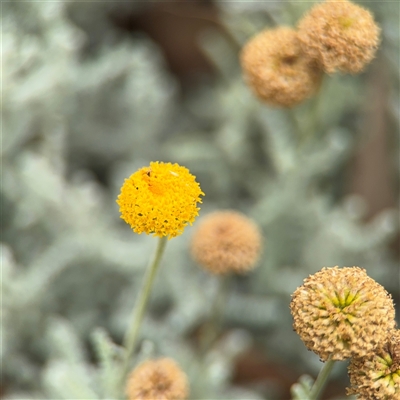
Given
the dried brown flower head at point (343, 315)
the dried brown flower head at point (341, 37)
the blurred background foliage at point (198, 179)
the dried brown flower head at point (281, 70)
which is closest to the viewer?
the dried brown flower head at point (343, 315)

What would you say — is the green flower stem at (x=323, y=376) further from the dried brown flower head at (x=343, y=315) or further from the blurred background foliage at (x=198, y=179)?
the blurred background foliage at (x=198, y=179)

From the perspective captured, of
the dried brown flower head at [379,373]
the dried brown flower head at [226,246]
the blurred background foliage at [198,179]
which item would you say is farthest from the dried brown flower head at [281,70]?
the dried brown flower head at [379,373]

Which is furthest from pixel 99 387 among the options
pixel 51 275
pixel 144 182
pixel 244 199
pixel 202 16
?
pixel 202 16

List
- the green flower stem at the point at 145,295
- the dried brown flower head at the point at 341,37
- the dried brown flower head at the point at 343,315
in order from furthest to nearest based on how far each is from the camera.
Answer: the dried brown flower head at the point at 341,37
the green flower stem at the point at 145,295
the dried brown flower head at the point at 343,315

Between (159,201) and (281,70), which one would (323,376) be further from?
(281,70)

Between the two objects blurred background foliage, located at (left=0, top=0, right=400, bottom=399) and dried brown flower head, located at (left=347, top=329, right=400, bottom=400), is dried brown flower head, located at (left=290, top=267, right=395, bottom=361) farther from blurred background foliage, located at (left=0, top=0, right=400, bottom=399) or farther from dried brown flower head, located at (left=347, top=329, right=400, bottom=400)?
blurred background foliage, located at (left=0, top=0, right=400, bottom=399)

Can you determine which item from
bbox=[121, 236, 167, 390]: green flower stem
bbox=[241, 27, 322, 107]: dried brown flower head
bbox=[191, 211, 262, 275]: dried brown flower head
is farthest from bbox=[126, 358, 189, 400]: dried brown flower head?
bbox=[241, 27, 322, 107]: dried brown flower head

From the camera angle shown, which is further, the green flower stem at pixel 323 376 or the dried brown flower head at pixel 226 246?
the dried brown flower head at pixel 226 246
